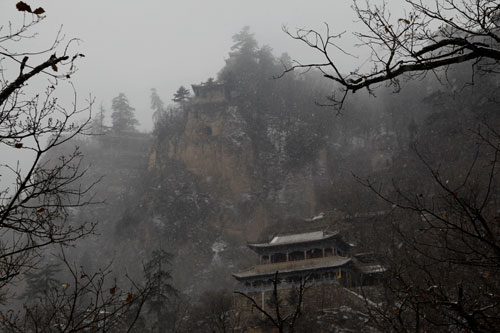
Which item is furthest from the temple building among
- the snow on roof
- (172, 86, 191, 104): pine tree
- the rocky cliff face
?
(172, 86, 191, 104): pine tree

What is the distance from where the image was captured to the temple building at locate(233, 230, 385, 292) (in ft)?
111

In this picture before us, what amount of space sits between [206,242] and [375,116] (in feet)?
100

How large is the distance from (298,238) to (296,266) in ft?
9.89

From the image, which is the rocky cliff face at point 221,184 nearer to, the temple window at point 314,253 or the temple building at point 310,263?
the temple building at point 310,263

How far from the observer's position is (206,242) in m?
50.6

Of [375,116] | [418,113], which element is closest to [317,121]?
[375,116]

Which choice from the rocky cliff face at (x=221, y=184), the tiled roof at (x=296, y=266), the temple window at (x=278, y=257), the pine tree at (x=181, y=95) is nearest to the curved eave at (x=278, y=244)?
the temple window at (x=278, y=257)

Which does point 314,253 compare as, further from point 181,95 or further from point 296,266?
point 181,95

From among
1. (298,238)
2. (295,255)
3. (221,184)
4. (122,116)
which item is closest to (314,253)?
(295,255)

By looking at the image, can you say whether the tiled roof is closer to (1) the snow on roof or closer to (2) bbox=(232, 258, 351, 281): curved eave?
(2) bbox=(232, 258, 351, 281): curved eave

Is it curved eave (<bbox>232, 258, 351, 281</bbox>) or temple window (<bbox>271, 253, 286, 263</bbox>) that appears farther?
temple window (<bbox>271, 253, 286, 263</bbox>)

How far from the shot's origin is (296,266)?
35.3 m

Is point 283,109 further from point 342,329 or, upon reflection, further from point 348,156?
point 342,329

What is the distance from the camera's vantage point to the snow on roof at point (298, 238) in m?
36.2
